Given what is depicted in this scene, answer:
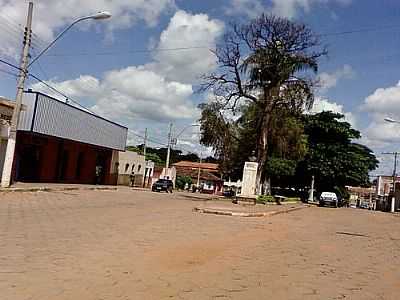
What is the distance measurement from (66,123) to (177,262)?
91.1ft

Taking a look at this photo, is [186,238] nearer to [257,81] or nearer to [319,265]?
[319,265]

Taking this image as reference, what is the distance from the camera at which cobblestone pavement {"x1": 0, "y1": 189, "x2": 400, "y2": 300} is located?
22.7 ft

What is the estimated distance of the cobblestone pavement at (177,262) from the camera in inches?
273

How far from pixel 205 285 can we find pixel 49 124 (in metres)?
27.5

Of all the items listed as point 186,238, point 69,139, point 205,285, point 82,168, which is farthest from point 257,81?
point 205,285

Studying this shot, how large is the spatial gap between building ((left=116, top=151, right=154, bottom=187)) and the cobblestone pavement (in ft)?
117

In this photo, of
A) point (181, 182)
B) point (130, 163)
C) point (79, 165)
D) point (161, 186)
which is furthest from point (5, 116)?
point (181, 182)

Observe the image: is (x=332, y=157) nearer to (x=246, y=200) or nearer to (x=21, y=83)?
(x=246, y=200)

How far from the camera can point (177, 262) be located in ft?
29.9

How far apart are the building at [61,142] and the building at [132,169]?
167 inches

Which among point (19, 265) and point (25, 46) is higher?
point (25, 46)

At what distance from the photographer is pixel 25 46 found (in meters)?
24.6

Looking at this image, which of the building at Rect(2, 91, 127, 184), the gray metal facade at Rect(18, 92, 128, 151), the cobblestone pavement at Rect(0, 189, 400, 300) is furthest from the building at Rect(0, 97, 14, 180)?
the cobblestone pavement at Rect(0, 189, 400, 300)

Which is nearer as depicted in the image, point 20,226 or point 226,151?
point 20,226
